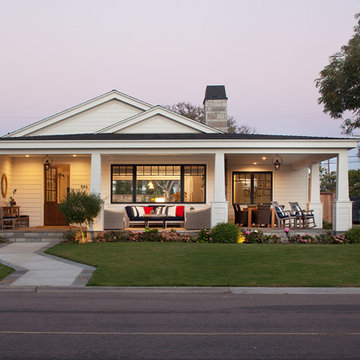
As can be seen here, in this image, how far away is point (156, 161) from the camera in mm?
17875

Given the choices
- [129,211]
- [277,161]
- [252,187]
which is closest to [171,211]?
[129,211]

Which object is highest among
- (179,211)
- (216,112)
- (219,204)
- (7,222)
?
(216,112)

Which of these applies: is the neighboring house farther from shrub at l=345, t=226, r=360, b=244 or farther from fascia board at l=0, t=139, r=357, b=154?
shrub at l=345, t=226, r=360, b=244

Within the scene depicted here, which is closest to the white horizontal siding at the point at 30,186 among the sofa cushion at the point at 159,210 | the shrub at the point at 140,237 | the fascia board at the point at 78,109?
the fascia board at the point at 78,109

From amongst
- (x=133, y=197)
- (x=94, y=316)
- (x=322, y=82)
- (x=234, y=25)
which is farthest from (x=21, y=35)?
(x=94, y=316)

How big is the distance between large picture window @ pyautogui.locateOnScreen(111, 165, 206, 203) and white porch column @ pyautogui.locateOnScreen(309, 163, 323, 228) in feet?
15.6

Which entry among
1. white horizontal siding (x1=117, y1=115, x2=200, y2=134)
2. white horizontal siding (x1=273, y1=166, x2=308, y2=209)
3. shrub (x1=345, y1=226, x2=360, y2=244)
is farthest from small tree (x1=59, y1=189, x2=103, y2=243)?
white horizontal siding (x1=273, y1=166, x2=308, y2=209)

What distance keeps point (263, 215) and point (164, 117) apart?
19.5ft

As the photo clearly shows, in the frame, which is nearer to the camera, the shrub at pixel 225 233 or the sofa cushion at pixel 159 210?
the shrub at pixel 225 233

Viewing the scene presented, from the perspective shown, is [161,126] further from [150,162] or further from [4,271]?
[4,271]

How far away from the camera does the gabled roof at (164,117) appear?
17500 millimetres

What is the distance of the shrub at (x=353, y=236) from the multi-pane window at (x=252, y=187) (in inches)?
216

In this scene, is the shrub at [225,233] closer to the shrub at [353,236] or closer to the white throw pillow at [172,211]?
the white throw pillow at [172,211]

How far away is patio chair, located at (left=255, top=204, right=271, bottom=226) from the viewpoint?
16109 mm
